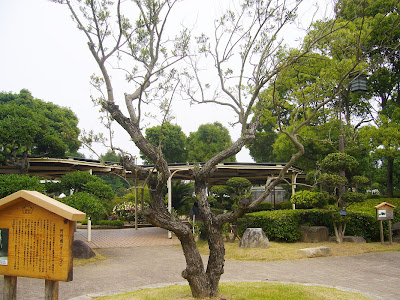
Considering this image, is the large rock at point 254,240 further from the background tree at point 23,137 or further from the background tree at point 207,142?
the background tree at point 207,142

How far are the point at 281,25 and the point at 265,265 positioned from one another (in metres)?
5.40

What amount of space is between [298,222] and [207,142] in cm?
1987

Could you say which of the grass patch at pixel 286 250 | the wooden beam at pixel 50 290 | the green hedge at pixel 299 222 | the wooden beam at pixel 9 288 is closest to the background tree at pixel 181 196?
the green hedge at pixel 299 222

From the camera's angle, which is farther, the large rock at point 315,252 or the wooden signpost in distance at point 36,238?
the large rock at point 315,252

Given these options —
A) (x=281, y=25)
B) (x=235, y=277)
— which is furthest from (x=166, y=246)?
(x=281, y=25)

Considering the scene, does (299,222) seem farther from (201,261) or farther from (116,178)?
(116,178)

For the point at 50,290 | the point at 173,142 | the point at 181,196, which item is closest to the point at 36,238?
the point at 50,290

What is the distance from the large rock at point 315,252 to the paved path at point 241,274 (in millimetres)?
272

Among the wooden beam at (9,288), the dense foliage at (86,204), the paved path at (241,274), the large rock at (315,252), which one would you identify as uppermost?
the dense foliage at (86,204)

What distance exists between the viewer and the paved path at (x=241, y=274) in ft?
21.2

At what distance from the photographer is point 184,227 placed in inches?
200

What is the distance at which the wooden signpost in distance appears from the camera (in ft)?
12.9

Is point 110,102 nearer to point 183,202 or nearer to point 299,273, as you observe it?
point 299,273

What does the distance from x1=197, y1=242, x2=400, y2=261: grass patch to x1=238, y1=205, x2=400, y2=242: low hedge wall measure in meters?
0.48
